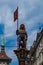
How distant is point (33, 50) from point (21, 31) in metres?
63.5

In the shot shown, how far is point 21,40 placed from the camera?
94.8 ft

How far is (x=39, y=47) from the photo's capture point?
82.2 m

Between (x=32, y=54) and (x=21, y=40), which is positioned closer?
(x=21, y=40)

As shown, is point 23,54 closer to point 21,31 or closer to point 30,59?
point 21,31

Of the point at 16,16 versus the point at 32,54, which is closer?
the point at 16,16

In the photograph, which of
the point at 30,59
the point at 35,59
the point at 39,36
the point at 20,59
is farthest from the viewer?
the point at 30,59

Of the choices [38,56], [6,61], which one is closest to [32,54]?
[38,56]

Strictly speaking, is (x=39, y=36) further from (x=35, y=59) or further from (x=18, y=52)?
(x=18, y=52)

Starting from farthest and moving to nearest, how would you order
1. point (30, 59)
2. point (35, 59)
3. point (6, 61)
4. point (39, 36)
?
1. point (6, 61)
2. point (30, 59)
3. point (35, 59)
4. point (39, 36)

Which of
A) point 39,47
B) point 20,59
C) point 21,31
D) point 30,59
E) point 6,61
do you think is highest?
point 21,31

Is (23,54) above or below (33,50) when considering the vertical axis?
above

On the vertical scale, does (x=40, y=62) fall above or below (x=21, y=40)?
below

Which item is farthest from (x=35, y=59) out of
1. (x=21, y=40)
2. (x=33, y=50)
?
(x=21, y=40)

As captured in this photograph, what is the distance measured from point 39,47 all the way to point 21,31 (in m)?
53.6
